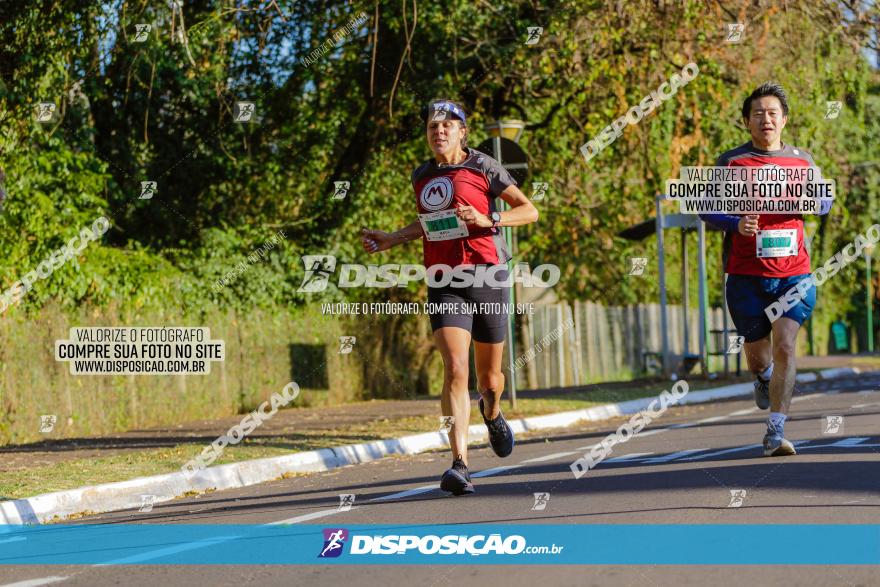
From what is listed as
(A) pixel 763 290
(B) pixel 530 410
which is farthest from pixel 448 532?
(B) pixel 530 410

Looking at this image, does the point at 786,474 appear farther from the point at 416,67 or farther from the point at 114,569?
the point at 416,67

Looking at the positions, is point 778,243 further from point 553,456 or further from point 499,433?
point 553,456

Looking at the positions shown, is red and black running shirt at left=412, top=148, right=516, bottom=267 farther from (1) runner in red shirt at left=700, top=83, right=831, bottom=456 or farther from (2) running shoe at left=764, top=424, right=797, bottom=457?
(2) running shoe at left=764, top=424, right=797, bottom=457

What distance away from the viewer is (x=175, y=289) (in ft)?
56.6

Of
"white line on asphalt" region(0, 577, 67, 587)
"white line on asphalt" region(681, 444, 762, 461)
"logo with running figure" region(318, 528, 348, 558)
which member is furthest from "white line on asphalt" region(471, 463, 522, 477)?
"white line on asphalt" region(0, 577, 67, 587)

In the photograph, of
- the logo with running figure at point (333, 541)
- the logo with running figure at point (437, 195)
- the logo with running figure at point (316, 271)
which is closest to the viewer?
the logo with running figure at point (333, 541)

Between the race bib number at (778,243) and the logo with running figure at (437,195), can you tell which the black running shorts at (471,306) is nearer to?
the logo with running figure at (437,195)

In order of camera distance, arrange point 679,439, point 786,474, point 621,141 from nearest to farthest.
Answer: point 786,474
point 679,439
point 621,141

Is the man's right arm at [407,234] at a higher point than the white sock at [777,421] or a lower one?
higher

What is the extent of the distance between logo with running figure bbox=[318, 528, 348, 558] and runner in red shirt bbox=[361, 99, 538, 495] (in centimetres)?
129

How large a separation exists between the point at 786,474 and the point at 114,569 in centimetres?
406

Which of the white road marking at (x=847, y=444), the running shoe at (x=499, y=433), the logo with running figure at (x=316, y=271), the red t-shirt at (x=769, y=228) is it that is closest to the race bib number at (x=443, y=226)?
the running shoe at (x=499, y=433)

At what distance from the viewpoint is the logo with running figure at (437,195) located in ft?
25.8

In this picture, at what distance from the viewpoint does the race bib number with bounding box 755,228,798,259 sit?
864 centimetres
